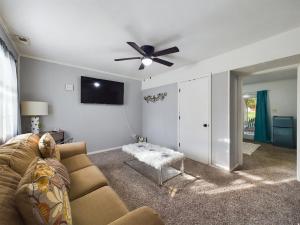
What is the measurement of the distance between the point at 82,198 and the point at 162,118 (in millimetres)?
3184

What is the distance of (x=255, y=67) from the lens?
2.57 metres

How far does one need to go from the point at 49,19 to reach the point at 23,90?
74.9 inches

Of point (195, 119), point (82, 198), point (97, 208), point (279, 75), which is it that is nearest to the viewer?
point (97, 208)

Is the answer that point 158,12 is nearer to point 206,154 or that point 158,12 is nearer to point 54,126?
point 206,154

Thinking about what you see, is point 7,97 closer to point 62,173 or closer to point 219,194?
point 62,173

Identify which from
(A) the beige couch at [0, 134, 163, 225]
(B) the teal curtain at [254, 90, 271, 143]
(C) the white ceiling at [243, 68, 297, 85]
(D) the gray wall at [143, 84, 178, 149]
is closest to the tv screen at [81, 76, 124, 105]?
(D) the gray wall at [143, 84, 178, 149]

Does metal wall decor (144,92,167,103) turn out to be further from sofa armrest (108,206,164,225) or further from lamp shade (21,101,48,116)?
sofa armrest (108,206,164,225)

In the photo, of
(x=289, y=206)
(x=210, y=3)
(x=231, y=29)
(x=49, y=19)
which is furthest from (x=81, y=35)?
(x=289, y=206)

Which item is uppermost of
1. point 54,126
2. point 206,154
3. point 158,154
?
point 54,126

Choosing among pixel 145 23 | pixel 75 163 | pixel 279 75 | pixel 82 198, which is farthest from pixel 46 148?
pixel 279 75

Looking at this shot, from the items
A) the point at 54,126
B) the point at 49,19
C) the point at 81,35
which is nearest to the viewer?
the point at 49,19

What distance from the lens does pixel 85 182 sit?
1478 millimetres

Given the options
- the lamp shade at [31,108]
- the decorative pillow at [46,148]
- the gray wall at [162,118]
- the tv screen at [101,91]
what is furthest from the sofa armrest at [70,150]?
the gray wall at [162,118]

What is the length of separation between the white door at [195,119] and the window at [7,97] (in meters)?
3.23
